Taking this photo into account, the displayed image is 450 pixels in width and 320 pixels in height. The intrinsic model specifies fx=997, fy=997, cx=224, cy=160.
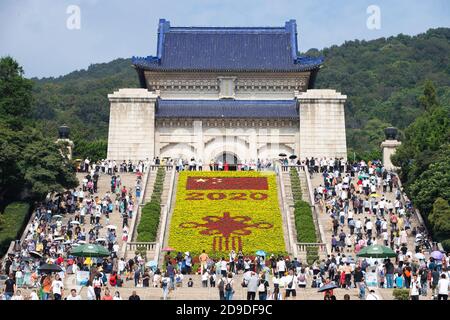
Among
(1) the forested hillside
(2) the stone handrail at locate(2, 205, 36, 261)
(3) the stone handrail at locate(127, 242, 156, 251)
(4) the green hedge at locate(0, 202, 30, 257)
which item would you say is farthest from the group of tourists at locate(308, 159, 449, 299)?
(1) the forested hillside

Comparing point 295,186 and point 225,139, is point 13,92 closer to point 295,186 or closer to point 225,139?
point 225,139

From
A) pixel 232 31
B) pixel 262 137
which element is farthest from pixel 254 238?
pixel 232 31

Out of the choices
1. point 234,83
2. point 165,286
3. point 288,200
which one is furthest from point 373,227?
point 234,83

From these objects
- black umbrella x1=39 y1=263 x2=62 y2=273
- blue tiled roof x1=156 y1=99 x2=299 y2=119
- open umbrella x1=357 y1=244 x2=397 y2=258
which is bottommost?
black umbrella x1=39 y1=263 x2=62 y2=273

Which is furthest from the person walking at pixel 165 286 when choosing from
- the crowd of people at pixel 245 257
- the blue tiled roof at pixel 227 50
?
the blue tiled roof at pixel 227 50

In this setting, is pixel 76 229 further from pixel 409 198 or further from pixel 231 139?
pixel 231 139

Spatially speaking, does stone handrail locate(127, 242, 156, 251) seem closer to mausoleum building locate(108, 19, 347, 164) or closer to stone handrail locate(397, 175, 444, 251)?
stone handrail locate(397, 175, 444, 251)

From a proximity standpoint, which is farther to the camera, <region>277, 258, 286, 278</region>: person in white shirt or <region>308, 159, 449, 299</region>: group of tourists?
<region>277, 258, 286, 278</region>: person in white shirt
